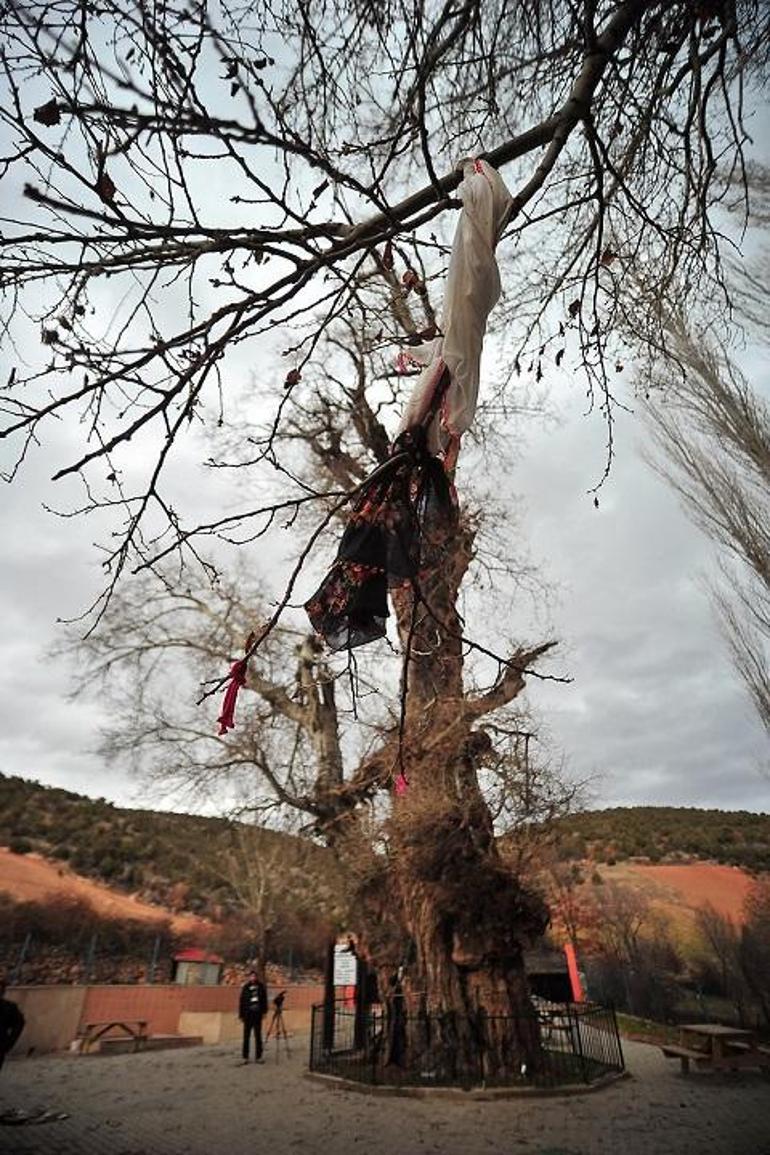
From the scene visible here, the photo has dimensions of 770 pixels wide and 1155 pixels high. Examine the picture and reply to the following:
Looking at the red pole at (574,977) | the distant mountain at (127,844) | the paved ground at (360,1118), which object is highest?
the distant mountain at (127,844)

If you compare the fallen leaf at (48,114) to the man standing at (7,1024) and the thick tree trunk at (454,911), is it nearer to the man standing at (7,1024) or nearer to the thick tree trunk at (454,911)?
the thick tree trunk at (454,911)

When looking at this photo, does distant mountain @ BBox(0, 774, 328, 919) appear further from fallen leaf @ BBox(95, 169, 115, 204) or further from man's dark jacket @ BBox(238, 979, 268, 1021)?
fallen leaf @ BBox(95, 169, 115, 204)

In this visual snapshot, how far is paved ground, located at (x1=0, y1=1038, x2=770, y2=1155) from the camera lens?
5801 millimetres

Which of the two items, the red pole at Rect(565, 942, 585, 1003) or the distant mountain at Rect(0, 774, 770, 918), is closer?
the red pole at Rect(565, 942, 585, 1003)

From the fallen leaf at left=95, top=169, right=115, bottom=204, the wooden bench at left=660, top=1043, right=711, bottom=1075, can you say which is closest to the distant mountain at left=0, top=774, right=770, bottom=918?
the wooden bench at left=660, top=1043, right=711, bottom=1075

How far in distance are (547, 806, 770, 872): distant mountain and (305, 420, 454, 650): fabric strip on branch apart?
33.4 metres

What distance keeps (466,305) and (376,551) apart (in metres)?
1.06

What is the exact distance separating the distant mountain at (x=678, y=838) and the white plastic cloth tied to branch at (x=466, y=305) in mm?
Result: 33727

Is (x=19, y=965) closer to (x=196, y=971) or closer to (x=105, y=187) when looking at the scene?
(x=196, y=971)

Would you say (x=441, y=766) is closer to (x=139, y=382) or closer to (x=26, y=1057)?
(x=139, y=382)

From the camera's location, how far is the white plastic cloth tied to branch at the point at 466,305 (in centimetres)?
245

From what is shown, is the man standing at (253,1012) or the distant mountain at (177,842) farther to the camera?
the distant mountain at (177,842)

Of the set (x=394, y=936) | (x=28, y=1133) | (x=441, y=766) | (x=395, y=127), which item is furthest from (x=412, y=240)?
(x=394, y=936)

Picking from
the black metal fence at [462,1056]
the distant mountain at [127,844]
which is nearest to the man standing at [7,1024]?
the black metal fence at [462,1056]
